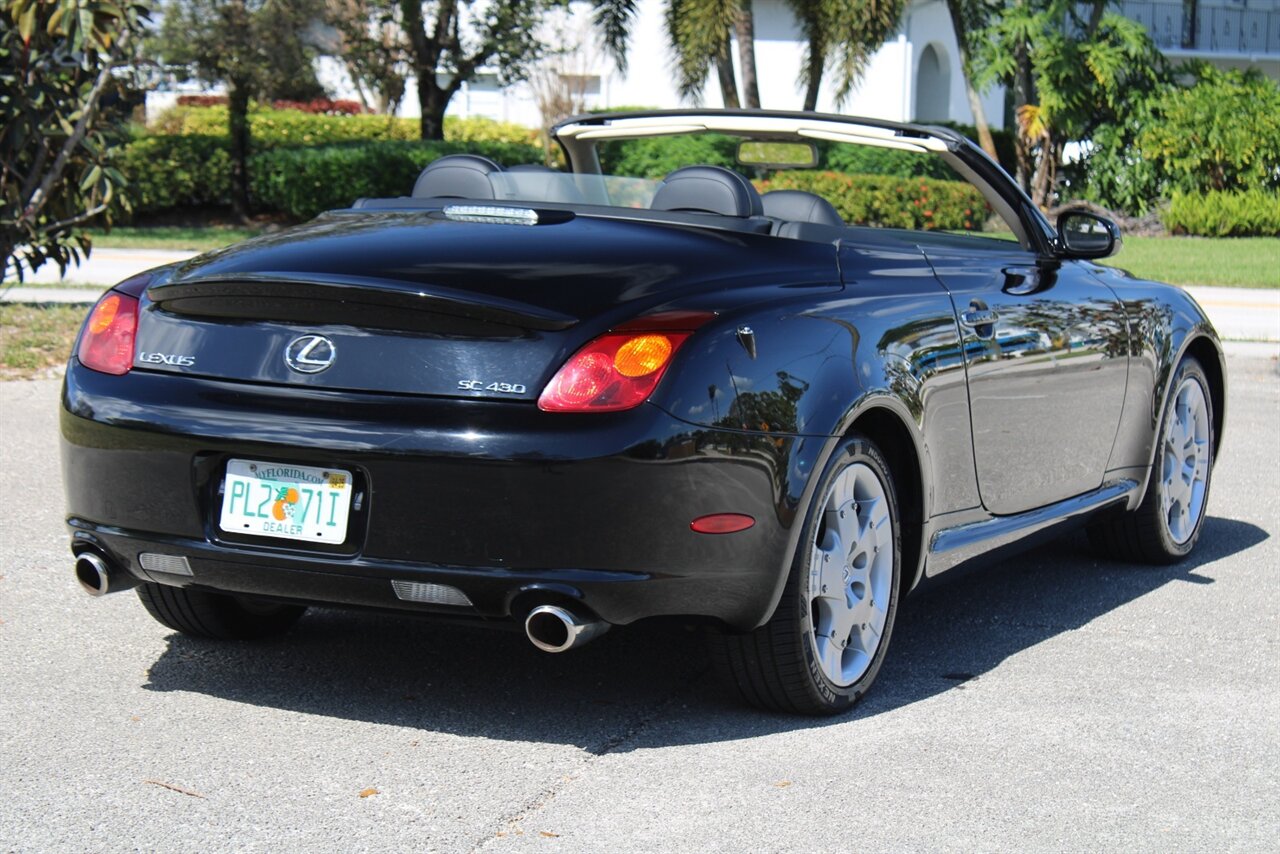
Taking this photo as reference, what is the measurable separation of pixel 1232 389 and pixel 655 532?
8.63 metres

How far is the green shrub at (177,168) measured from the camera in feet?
90.9

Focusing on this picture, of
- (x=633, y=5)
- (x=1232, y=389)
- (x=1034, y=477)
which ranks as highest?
(x=633, y=5)

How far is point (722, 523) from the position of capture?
3.89 meters

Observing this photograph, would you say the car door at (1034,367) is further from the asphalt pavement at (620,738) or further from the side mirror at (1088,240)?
the asphalt pavement at (620,738)

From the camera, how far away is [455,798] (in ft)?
12.1

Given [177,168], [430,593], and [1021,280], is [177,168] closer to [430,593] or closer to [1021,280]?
[1021,280]

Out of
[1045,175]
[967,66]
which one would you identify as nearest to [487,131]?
[967,66]

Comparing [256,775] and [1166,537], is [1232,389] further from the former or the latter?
[256,775]

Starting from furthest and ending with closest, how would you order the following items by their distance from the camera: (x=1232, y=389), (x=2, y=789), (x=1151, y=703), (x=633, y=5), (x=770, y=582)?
(x=633, y=5) → (x=1232, y=389) → (x=1151, y=703) → (x=770, y=582) → (x=2, y=789)

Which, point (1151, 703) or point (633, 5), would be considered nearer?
point (1151, 703)

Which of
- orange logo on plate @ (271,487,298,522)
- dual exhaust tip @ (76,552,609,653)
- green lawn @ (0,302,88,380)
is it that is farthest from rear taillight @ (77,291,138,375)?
green lawn @ (0,302,88,380)

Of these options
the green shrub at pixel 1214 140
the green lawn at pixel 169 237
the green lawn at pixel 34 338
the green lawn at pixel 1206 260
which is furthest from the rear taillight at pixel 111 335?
the green shrub at pixel 1214 140

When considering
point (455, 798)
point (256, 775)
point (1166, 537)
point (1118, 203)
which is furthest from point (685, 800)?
point (1118, 203)

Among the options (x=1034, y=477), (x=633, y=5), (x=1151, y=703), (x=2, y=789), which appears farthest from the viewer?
(x=633, y=5)
